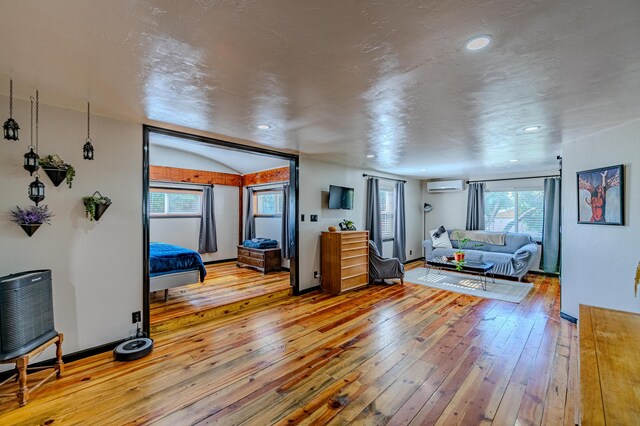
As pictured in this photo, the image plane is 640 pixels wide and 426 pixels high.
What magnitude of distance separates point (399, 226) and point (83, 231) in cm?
611

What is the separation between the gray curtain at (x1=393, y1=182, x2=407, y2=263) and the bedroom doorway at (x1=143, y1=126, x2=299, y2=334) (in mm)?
2745

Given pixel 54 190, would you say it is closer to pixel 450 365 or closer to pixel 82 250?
pixel 82 250

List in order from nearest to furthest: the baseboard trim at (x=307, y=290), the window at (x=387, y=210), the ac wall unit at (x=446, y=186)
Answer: the baseboard trim at (x=307, y=290) < the window at (x=387, y=210) < the ac wall unit at (x=446, y=186)

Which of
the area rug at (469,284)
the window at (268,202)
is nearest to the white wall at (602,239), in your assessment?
the area rug at (469,284)

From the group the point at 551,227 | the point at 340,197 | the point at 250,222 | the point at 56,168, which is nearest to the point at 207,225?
the point at 250,222

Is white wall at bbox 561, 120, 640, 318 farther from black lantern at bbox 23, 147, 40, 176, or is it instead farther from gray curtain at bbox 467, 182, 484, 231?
black lantern at bbox 23, 147, 40, 176

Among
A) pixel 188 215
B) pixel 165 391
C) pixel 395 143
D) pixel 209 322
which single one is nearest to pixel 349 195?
pixel 395 143

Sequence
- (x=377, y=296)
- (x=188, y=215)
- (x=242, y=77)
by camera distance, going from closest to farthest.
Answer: (x=242, y=77) → (x=377, y=296) → (x=188, y=215)

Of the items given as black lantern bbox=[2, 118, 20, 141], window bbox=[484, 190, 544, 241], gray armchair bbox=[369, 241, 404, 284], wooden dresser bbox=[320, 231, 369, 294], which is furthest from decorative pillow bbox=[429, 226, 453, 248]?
black lantern bbox=[2, 118, 20, 141]

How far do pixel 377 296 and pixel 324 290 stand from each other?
0.91 m

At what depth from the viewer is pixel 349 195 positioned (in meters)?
5.60

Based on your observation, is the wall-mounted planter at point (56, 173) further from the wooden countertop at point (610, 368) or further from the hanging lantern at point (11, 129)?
the wooden countertop at point (610, 368)

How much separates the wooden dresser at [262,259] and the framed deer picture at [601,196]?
4.97 metres

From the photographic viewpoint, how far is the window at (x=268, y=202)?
6.73 m
